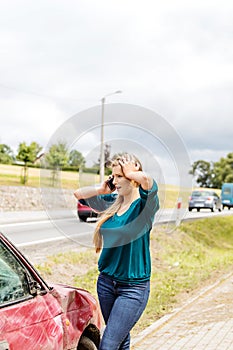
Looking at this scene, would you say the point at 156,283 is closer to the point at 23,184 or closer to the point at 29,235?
the point at 29,235

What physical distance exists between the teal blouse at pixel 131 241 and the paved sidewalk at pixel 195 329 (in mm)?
2581

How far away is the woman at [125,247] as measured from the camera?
408 cm

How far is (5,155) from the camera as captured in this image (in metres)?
46.7

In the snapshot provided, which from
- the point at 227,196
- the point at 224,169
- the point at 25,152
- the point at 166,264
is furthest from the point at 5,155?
the point at 224,169

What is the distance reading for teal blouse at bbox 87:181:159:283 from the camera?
4078 mm

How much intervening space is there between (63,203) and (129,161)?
1.78ft

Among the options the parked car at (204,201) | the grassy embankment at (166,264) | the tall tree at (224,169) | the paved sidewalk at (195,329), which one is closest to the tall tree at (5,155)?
the parked car at (204,201)

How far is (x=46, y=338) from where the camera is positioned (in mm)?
3355

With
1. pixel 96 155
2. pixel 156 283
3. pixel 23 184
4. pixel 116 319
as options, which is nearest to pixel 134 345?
pixel 116 319

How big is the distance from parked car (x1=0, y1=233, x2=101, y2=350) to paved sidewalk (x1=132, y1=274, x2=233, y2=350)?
2.48 meters

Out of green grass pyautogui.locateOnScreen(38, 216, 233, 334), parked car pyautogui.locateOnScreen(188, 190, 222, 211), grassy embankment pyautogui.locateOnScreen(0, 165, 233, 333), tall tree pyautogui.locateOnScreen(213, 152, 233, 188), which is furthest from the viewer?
tall tree pyautogui.locateOnScreen(213, 152, 233, 188)

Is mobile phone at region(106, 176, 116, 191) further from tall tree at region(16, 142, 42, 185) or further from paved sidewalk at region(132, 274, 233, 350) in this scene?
tall tree at region(16, 142, 42, 185)

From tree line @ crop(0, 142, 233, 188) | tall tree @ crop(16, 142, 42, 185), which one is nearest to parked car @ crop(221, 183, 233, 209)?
tree line @ crop(0, 142, 233, 188)

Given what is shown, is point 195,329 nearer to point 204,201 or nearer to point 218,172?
point 204,201
